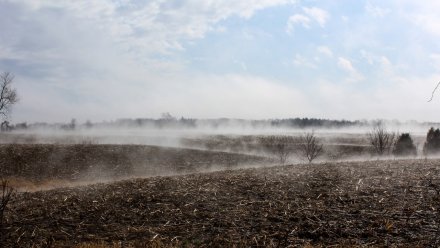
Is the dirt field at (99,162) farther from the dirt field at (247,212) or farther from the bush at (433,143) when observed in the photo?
the dirt field at (247,212)

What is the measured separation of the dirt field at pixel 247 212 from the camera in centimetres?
813

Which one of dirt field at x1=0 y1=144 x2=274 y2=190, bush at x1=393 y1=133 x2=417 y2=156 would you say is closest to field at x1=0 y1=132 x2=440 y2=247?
dirt field at x1=0 y1=144 x2=274 y2=190

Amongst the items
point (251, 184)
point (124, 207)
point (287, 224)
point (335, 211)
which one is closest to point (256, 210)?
point (287, 224)

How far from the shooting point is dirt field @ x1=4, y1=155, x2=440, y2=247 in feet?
26.7

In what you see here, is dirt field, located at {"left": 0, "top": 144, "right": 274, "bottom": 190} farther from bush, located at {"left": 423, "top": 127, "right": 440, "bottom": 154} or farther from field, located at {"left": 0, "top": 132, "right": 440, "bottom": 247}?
field, located at {"left": 0, "top": 132, "right": 440, "bottom": 247}

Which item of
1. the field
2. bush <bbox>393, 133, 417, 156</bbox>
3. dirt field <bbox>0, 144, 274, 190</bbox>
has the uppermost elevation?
bush <bbox>393, 133, 417, 156</bbox>

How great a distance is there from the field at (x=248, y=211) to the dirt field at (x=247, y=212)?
0.02 metres

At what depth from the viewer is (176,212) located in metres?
10.1

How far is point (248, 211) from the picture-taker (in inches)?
386

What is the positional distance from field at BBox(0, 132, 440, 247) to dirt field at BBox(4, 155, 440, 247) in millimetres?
22

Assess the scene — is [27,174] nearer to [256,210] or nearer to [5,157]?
[5,157]

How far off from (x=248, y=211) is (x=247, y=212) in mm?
76

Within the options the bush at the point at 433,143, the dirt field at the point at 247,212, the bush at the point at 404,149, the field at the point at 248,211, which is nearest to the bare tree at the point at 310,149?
the bush at the point at 404,149

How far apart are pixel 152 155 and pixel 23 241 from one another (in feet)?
95.7
